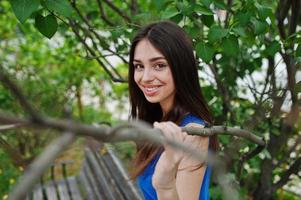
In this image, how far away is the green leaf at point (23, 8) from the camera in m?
1.47

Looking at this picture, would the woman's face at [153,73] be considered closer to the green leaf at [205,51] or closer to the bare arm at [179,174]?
the green leaf at [205,51]

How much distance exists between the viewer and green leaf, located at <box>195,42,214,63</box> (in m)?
1.83

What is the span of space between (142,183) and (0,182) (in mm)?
2067

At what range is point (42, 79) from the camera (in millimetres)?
4973

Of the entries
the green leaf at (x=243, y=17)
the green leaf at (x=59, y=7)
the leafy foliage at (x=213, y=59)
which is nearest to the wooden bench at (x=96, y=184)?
the leafy foliage at (x=213, y=59)

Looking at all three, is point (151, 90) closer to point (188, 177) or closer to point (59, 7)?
point (188, 177)

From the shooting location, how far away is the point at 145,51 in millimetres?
2006

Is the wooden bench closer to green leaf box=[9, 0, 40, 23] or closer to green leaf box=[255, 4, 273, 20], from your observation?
green leaf box=[255, 4, 273, 20]

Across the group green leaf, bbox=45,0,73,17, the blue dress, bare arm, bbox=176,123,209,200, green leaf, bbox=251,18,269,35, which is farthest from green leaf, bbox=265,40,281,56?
green leaf, bbox=45,0,73,17

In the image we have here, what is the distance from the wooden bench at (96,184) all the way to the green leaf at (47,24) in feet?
4.40

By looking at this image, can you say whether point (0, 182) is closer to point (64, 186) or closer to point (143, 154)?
point (64, 186)

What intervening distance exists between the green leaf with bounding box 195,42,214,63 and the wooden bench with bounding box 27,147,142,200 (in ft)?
3.84

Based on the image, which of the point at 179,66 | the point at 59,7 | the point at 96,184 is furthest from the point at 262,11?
the point at 96,184

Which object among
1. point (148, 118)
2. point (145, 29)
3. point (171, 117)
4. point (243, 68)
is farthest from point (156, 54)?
point (243, 68)
